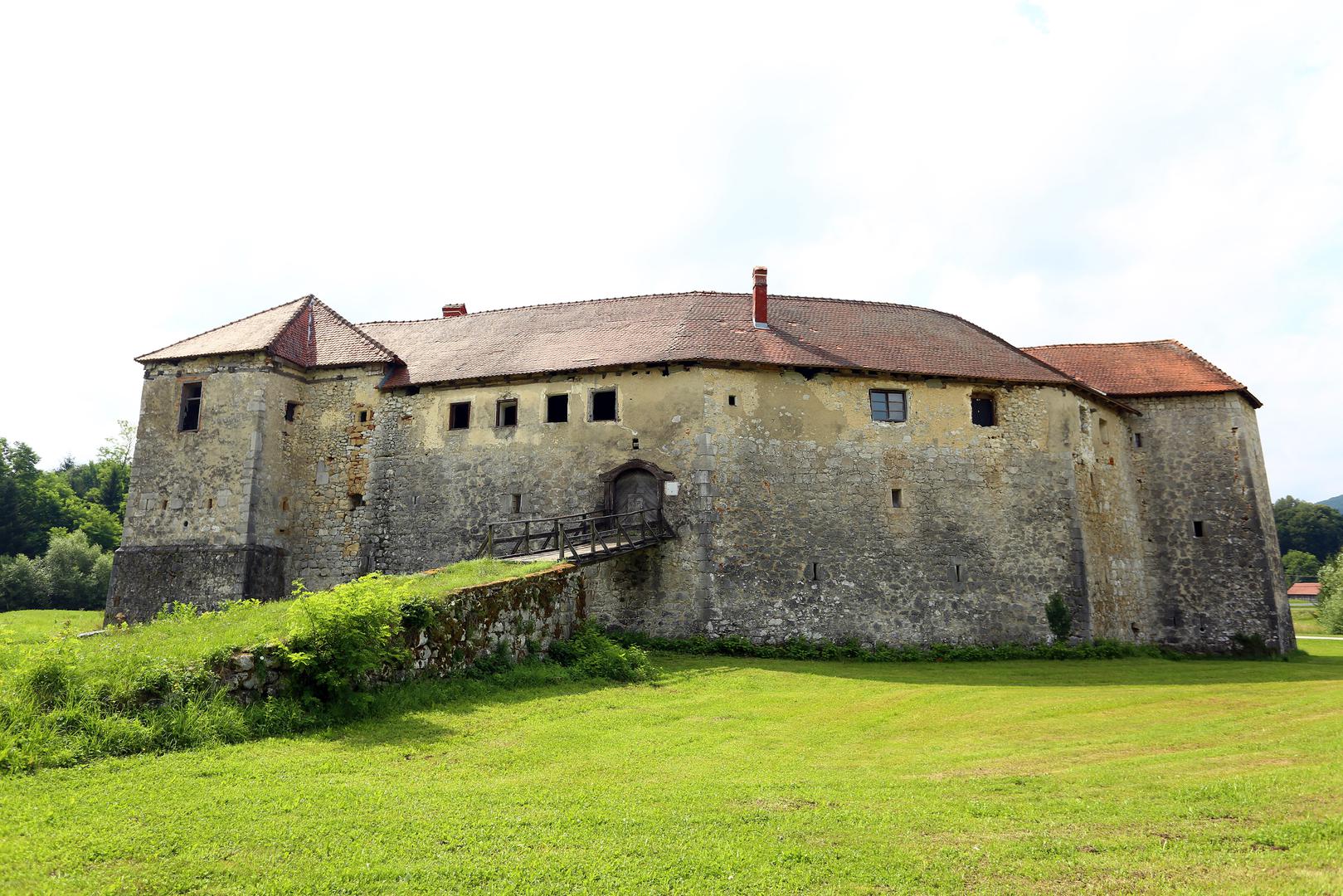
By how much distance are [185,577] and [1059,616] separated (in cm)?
2203

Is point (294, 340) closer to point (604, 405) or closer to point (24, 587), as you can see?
point (604, 405)

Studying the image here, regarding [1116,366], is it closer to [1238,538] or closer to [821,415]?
[1238,538]

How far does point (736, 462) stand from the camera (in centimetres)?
2211

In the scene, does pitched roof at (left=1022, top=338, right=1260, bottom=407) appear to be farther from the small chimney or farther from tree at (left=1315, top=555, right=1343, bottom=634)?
tree at (left=1315, top=555, right=1343, bottom=634)

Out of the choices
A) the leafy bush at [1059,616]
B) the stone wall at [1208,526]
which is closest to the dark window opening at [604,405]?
the leafy bush at [1059,616]

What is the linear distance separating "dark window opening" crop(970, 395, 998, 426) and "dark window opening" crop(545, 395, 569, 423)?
10.6 metres

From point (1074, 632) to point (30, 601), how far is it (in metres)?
43.5

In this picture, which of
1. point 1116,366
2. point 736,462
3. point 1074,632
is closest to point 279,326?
point 736,462

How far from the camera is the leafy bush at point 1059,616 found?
22.3 meters

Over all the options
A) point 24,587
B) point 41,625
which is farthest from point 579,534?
point 24,587

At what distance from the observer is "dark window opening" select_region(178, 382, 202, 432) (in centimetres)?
2442

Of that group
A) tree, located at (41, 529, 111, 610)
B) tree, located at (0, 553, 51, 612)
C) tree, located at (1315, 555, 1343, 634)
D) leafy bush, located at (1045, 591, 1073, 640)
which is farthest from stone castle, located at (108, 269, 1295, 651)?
tree, located at (41, 529, 111, 610)

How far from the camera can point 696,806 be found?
8109 millimetres

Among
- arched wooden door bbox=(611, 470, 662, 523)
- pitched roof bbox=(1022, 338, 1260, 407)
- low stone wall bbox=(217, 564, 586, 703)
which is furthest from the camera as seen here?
pitched roof bbox=(1022, 338, 1260, 407)
